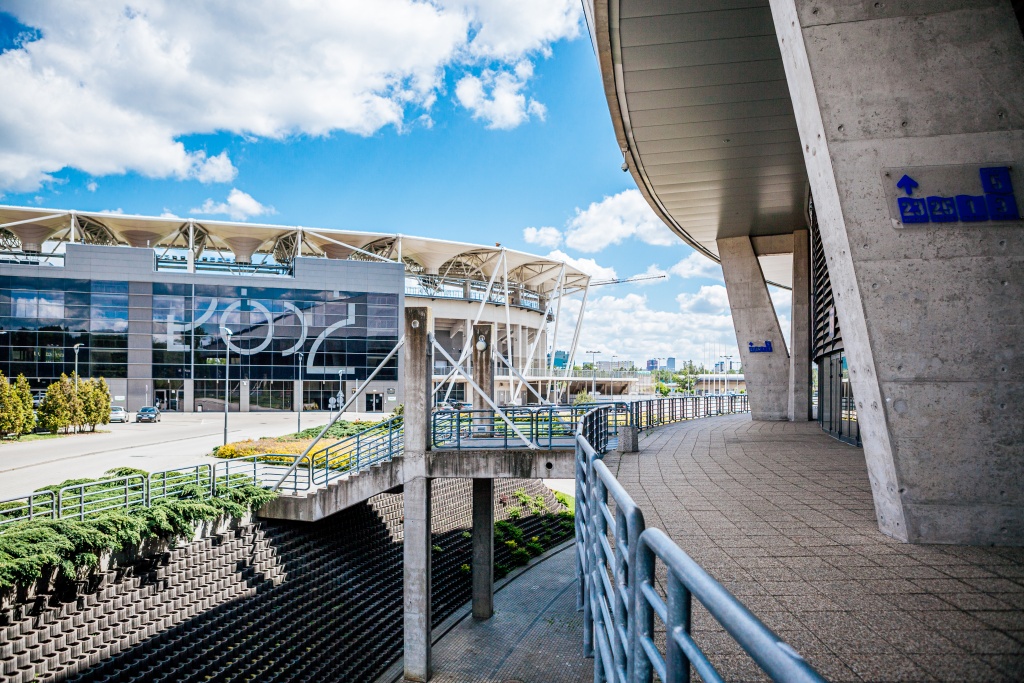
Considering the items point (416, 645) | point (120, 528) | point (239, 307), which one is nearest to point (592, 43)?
point (120, 528)

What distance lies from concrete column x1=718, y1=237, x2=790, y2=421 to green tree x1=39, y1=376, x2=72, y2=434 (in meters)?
32.6

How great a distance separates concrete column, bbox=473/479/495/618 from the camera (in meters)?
17.7

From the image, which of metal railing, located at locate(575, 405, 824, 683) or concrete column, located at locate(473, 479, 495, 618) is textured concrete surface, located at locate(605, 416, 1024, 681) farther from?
concrete column, located at locate(473, 479, 495, 618)

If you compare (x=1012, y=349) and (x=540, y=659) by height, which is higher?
(x=1012, y=349)

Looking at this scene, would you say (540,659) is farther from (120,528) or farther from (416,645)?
(120,528)

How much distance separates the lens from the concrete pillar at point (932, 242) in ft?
17.8

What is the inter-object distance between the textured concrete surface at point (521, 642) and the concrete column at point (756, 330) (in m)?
11.1

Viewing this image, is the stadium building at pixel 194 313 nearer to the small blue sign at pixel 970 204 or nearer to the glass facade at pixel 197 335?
the glass facade at pixel 197 335

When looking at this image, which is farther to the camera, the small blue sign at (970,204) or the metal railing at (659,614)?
the small blue sign at (970,204)

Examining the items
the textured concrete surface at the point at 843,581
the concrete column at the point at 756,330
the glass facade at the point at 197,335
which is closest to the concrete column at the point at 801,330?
the concrete column at the point at 756,330

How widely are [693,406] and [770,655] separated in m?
27.2

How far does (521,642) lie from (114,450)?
19.5 m

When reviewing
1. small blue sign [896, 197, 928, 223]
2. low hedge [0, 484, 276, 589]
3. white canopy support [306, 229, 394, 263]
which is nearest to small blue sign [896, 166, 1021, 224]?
small blue sign [896, 197, 928, 223]

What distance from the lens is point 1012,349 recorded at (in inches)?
213
